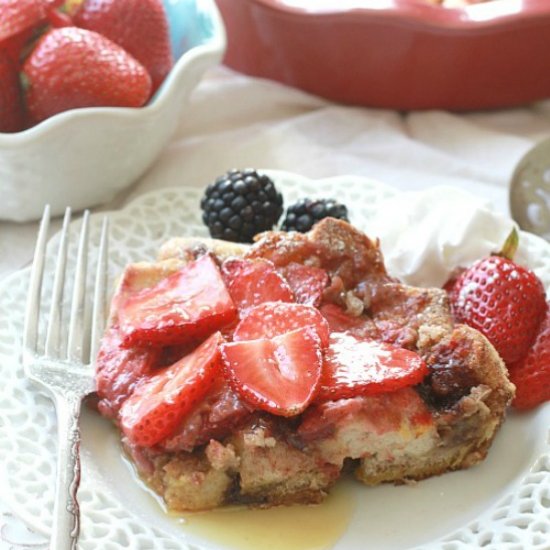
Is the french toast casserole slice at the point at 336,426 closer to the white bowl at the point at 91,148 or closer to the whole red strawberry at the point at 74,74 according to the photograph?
the white bowl at the point at 91,148

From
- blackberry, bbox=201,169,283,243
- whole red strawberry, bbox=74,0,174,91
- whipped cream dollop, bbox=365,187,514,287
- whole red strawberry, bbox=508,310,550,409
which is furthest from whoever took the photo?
whole red strawberry, bbox=74,0,174,91

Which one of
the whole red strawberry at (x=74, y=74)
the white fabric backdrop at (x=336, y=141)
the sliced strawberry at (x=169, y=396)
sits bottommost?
the white fabric backdrop at (x=336, y=141)

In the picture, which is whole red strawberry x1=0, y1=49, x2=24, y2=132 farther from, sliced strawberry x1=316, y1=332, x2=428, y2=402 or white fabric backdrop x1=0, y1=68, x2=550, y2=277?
sliced strawberry x1=316, y1=332, x2=428, y2=402

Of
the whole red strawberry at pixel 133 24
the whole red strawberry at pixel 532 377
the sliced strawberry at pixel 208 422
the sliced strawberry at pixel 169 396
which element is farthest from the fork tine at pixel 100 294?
the whole red strawberry at pixel 532 377

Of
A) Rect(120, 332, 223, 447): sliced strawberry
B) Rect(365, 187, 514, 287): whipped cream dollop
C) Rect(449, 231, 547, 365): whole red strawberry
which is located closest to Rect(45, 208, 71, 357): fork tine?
Rect(120, 332, 223, 447): sliced strawberry

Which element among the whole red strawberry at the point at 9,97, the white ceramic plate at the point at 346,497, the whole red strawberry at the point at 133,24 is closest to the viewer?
the white ceramic plate at the point at 346,497

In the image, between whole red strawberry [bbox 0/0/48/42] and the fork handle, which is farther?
whole red strawberry [bbox 0/0/48/42]
